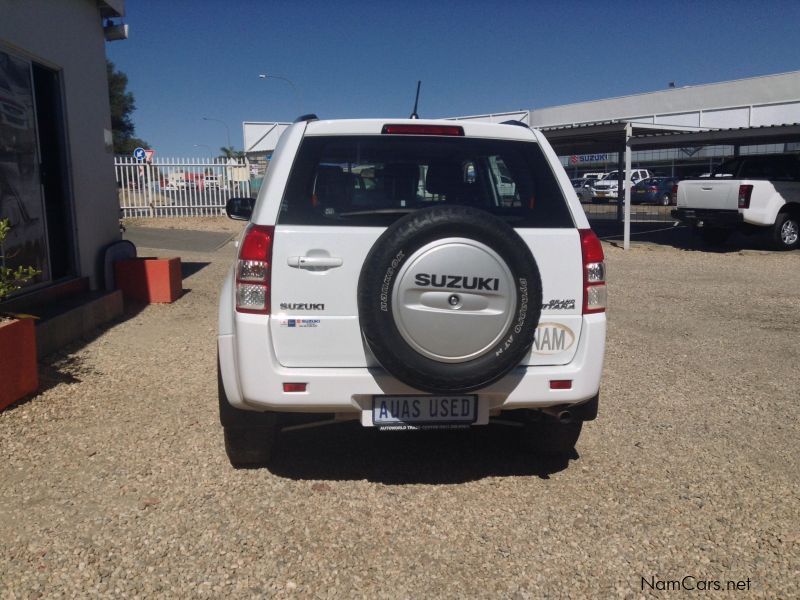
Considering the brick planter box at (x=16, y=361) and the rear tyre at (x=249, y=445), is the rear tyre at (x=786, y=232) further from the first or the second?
the brick planter box at (x=16, y=361)

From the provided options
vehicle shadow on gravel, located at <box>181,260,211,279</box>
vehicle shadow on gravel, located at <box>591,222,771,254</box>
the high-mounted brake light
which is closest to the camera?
the high-mounted brake light

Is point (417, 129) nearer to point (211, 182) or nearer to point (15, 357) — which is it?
point (15, 357)

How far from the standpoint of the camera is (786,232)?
53.5 feet

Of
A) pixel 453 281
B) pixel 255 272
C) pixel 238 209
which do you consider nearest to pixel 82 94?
pixel 238 209

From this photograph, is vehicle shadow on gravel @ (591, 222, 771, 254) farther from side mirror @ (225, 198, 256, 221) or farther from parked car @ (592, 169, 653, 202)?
side mirror @ (225, 198, 256, 221)

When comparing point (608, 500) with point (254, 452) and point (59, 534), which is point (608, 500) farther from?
point (59, 534)

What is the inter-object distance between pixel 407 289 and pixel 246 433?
4.39 feet

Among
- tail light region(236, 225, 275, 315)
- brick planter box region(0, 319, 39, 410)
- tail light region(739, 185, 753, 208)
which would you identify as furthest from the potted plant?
tail light region(739, 185, 753, 208)

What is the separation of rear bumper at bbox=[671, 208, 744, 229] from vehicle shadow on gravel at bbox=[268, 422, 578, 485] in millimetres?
12995

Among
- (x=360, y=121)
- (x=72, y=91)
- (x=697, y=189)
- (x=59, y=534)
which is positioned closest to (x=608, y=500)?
(x=360, y=121)

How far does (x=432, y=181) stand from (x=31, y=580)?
2.60m

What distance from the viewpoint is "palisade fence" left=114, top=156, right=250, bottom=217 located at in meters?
23.1

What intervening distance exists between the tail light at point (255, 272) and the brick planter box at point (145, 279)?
6.10 meters

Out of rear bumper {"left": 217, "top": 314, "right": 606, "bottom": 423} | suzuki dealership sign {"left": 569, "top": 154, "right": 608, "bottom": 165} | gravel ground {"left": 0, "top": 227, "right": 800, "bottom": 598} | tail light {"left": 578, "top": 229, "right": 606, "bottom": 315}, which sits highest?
suzuki dealership sign {"left": 569, "top": 154, "right": 608, "bottom": 165}
